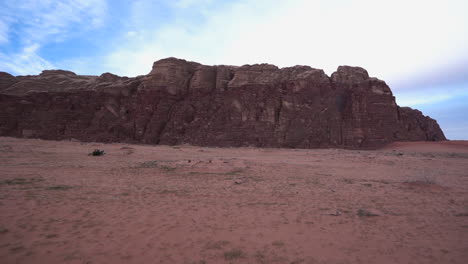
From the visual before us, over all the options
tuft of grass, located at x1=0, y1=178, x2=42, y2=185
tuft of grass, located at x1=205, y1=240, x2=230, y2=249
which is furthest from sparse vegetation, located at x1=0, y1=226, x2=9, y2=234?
tuft of grass, located at x1=0, y1=178, x2=42, y2=185

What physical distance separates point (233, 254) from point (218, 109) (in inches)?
1124

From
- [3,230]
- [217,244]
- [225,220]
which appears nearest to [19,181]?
[3,230]

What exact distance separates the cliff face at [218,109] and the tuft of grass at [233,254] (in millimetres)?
25519

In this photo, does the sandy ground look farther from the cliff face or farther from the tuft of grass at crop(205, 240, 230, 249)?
the cliff face

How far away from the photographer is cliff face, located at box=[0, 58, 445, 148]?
98.9 feet

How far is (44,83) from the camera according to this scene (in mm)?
35188

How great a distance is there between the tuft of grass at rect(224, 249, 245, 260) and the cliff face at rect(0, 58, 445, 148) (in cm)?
2552

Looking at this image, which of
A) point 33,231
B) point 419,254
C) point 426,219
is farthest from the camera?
point 426,219

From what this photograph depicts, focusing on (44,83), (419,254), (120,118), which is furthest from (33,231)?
(44,83)

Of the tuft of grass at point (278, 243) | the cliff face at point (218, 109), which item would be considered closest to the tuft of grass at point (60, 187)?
the tuft of grass at point (278, 243)

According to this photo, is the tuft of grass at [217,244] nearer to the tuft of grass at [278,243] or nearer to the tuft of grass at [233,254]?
the tuft of grass at [233,254]

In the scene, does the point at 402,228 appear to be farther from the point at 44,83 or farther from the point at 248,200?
the point at 44,83

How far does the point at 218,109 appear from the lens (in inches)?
1273

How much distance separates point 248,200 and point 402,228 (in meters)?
3.79
